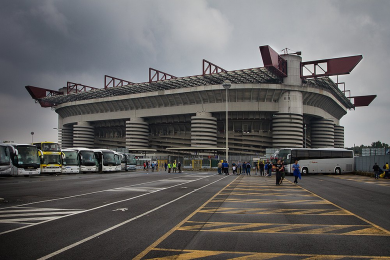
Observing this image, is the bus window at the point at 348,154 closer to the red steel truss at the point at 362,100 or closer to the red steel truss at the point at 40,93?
the red steel truss at the point at 362,100

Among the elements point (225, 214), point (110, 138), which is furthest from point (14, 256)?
point (110, 138)

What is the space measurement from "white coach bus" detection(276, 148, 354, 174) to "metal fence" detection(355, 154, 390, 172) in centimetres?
123

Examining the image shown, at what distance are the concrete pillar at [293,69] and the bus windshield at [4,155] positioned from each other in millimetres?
55159

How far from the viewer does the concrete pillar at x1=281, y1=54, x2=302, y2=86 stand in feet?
233

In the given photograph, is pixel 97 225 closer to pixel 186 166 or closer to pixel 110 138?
pixel 186 166

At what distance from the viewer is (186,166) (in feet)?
191

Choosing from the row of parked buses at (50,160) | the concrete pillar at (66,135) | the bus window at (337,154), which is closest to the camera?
the row of parked buses at (50,160)

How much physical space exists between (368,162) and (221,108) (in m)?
37.4

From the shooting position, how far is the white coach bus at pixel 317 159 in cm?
4172

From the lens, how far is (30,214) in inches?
412

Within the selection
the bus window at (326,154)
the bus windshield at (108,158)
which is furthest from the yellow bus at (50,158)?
the bus window at (326,154)

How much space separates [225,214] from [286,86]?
63.8 metres

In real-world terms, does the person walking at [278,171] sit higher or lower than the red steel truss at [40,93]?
lower

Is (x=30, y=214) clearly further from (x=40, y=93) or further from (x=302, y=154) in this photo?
(x=40, y=93)
